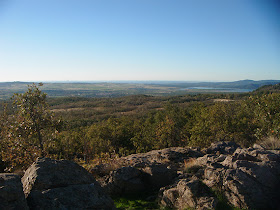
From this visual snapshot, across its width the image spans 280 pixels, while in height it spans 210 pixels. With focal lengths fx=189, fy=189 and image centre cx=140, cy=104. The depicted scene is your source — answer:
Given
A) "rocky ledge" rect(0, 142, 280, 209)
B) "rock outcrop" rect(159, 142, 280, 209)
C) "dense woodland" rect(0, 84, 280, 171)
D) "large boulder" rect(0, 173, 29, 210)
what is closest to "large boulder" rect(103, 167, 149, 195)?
"rocky ledge" rect(0, 142, 280, 209)

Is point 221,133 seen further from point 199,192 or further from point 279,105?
point 199,192

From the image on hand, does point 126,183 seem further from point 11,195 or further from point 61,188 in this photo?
point 11,195

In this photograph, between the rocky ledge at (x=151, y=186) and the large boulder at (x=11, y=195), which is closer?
the large boulder at (x=11, y=195)

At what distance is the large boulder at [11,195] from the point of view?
16.5 feet

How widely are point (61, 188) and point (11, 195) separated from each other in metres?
1.64

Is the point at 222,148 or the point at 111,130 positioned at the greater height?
the point at 222,148

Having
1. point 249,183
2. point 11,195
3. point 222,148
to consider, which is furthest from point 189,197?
point 222,148

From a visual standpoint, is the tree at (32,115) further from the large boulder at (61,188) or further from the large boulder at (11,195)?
the large boulder at (11,195)

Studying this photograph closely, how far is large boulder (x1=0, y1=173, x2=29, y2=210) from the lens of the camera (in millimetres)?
5028

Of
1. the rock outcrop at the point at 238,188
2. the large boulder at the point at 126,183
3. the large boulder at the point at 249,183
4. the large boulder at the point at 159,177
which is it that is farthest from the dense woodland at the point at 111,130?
the large boulder at the point at 249,183

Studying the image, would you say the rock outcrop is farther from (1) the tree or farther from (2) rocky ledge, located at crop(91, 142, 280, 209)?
(1) the tree

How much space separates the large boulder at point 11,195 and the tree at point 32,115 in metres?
8.87

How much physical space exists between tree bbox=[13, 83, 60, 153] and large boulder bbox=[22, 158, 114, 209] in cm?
733

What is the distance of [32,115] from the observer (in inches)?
555
